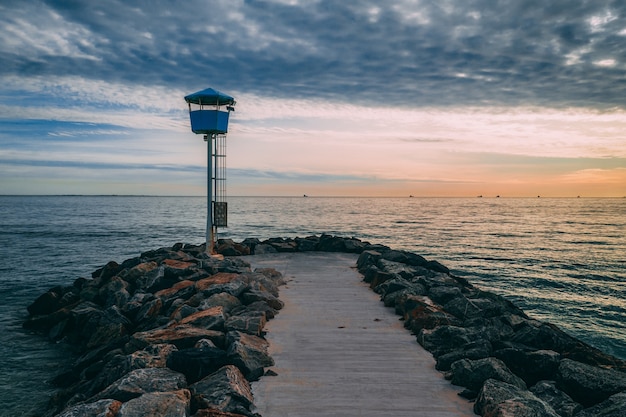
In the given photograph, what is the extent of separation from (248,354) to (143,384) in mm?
1439

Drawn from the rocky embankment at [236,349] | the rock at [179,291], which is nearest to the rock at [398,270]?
the rocky embankment at [236,349]

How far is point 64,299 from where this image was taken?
14266 mm

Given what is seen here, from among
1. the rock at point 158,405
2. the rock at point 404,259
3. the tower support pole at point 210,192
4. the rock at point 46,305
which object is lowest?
the rock at point 46,305

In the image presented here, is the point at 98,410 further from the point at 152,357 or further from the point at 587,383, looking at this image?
the point at 587,383

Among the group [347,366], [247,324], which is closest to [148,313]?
[247,324]

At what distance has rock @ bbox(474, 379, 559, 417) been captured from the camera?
15.0 feet

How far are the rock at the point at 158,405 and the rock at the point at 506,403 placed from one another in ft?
10.3

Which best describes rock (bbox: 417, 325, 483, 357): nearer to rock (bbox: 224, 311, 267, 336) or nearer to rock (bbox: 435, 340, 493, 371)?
rock (bbox: 435, 340, 493, 371)

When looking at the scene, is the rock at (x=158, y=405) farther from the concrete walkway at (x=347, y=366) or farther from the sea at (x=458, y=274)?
the sea at (x=458, y=274)

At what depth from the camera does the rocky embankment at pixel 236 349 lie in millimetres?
4953

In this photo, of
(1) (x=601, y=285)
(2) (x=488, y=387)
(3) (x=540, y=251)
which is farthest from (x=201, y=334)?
(3) (x=540, y=251)

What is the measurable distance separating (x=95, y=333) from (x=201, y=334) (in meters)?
5.31

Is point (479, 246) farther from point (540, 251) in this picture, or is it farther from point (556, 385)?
point (556, 385)

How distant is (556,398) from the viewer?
552cm
